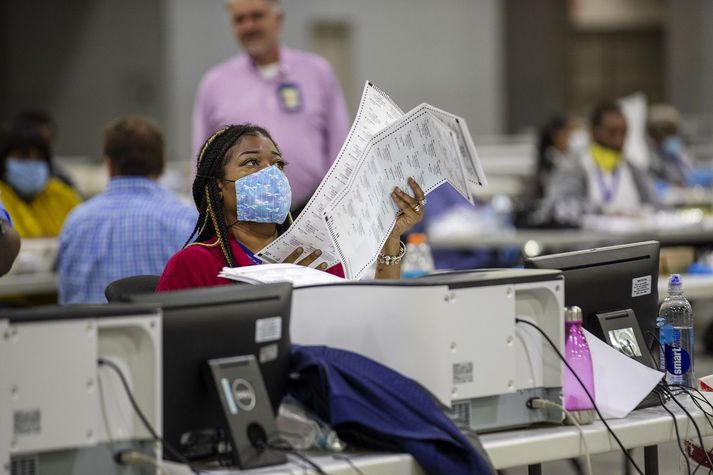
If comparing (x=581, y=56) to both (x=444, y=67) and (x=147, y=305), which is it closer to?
(x=444, y=67)

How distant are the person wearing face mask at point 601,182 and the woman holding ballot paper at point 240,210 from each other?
437cm

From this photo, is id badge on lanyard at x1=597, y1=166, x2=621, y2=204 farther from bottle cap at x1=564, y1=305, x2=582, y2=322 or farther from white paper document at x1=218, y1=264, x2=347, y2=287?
white paper document at x1=218, y1=264, x2=347, y2=287

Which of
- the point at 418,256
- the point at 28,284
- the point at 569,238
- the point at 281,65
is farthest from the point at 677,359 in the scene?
the point at 569,238

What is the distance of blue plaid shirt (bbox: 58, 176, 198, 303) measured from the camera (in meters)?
4.04

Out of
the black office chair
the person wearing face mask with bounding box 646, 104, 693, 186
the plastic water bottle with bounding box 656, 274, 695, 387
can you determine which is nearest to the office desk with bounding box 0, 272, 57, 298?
the black office chair

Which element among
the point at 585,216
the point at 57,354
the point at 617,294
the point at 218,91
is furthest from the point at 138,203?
the point at 585,216

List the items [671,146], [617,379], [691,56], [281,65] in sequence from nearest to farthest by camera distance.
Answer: [617,379], [281,65], [671,146], [691,56]

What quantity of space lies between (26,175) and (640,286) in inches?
138

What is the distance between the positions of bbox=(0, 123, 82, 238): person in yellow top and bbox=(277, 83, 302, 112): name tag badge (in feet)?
4.45

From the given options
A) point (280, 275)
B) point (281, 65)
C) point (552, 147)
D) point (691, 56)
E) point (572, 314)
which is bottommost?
point (572, 314)

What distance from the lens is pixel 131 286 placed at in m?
2.95

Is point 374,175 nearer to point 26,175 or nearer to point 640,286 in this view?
point 640,286

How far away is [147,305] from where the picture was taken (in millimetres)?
2012

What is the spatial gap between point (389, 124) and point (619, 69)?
16.6 m
